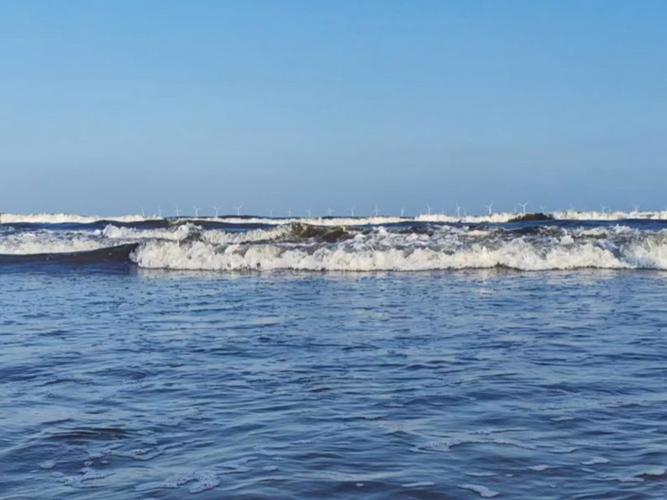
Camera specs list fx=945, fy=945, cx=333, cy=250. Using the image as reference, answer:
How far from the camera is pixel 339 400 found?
6727 millimetres

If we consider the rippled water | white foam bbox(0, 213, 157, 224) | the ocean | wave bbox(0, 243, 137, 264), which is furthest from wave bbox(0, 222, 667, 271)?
white foam bbox(0, 213, 157, 224)

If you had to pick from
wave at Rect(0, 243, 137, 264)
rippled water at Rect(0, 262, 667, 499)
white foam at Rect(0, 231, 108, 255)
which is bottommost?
rippled water at Rect(0, 262, 667, 499)

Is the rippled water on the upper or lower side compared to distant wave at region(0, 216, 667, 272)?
lower

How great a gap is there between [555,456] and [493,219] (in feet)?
143

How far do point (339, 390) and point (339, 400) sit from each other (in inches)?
15.5

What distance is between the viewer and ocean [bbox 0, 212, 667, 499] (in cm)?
484

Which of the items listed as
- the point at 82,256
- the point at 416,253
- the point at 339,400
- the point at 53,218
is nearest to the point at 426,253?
the point at 416,253

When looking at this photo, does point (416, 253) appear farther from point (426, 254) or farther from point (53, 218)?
point (53, 218)

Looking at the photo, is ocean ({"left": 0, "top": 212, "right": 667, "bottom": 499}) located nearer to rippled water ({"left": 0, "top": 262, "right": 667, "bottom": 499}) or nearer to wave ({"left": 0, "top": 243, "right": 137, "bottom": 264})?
rippled water ({"left": 0, "top": 262, "right": 667, "bottom": 499})

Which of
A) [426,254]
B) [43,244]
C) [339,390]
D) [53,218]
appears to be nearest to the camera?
[339,390]

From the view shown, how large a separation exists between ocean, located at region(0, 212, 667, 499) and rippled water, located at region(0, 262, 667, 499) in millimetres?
20

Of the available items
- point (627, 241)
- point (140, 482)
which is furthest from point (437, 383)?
point (627, 241)

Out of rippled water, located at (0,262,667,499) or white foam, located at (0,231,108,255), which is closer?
rippled water, located at (0,262,667,499)

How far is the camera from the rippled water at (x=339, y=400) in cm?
481
